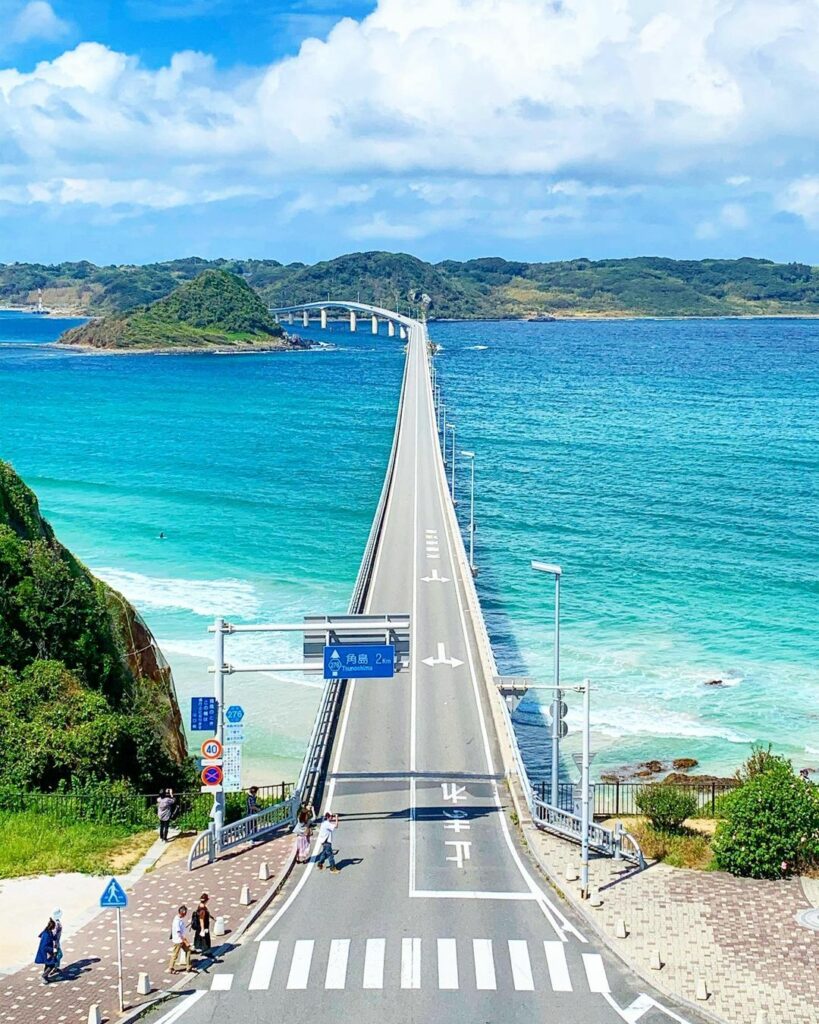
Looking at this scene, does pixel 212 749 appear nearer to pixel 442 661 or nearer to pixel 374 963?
pixel 374 963

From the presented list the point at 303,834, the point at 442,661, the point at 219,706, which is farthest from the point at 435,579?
the point at 303,834

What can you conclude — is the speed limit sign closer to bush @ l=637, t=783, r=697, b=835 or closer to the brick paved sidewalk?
the brick paved sidewalk

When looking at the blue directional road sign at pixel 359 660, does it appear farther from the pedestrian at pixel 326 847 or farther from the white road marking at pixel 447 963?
the white road marking at pixel 447 963

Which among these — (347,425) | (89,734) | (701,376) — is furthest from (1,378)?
(89,734)

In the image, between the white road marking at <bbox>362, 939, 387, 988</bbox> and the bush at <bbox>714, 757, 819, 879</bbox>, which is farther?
the bush at <bbox>714, 757, 819, 879</bbox>

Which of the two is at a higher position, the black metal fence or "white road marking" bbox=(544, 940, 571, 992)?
"white road marking" bbox=(544, 940, 571, 992)

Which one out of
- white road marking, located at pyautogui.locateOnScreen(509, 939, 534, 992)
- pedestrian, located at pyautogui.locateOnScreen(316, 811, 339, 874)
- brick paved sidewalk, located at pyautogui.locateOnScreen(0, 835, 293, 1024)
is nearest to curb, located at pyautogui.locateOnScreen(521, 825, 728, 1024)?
white road marking, located at pyautogui.locateOnScreen(509, 939, 534, 992)

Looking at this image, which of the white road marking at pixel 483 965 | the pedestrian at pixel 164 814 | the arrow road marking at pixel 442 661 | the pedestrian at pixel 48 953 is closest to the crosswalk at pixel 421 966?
the white road marking at pixel 483 965

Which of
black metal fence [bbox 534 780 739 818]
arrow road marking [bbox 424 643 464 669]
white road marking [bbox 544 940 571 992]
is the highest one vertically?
arrow road marking [bbox 424 643 464 669]
